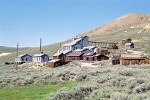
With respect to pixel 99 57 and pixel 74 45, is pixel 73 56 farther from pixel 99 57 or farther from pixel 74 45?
pixel 74 45

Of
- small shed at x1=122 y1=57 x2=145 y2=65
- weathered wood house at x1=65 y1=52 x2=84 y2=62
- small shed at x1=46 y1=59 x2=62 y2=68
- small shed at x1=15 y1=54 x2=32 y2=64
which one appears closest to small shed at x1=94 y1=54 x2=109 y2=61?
weathered wood house at x1=65 y1=52 x2=84 y2=62

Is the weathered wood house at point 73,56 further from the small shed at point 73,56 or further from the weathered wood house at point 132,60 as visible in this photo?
the weathered wood house at point 132,60

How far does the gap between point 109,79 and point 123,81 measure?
268 cm

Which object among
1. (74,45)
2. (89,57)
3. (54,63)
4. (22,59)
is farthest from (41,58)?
(89,57)

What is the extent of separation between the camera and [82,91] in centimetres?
2386

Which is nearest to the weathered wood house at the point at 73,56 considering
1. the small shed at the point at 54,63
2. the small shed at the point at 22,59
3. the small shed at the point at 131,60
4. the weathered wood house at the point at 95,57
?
the weathered wood house at the point at 95,57

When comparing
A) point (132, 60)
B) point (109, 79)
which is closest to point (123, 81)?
point (109, 79)

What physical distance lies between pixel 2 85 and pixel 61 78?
7.55 metres

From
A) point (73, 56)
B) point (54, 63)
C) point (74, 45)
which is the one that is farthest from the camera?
point (74, 45)

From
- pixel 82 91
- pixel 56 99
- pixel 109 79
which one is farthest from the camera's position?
pixel 109 79

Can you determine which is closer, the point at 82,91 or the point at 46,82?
the point at 82,91

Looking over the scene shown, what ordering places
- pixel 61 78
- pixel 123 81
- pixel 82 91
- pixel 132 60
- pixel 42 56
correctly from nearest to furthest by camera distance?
1. pixel 82 91
2. pixel 123 81
3. pixel 61 78
4. pixel 132 60
5. pixel 42 56

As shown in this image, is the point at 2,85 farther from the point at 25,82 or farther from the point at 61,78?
the point at 61,78

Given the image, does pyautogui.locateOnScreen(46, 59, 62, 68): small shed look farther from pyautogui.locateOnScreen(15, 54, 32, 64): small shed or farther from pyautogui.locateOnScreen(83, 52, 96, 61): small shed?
pyautogui.locateOnScreen(15, 54, 32, 64): small shed
